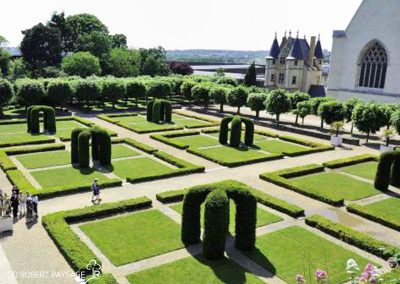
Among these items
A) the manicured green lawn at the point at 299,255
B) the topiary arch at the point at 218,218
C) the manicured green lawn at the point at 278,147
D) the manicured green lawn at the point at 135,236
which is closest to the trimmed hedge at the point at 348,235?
the manicured green lawn at the point at 299,255

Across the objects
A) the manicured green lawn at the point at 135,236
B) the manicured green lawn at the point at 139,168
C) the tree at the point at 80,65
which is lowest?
the manicured green lawn at the point at 135,236

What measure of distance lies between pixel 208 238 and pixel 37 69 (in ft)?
277

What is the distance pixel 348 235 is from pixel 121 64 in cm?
8331

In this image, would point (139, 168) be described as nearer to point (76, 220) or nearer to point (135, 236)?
point (76, 220)

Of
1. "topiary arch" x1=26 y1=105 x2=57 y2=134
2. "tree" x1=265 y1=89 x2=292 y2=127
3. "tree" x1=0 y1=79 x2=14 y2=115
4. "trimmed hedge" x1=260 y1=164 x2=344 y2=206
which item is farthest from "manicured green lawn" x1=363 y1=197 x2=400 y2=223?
"tree" x1=0 y1=79 x2=14 y2=115

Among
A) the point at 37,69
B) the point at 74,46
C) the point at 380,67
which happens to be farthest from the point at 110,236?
the point at 74,46

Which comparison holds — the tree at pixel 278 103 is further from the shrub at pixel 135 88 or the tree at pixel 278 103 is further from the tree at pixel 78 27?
the tree at pixel 78 27

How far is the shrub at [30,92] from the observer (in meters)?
55.2

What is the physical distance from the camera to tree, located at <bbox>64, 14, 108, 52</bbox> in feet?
345

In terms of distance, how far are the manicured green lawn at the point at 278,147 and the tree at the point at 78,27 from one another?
249 feet

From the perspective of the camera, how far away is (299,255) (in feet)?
62.2

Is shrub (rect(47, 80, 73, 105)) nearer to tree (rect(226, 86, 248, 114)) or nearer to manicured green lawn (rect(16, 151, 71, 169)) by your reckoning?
manicured green lawn (rect(16, 151, 71, 169))

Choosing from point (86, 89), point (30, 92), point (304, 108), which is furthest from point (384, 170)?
point (30, 92)

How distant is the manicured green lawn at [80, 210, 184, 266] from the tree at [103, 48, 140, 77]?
76.7m
